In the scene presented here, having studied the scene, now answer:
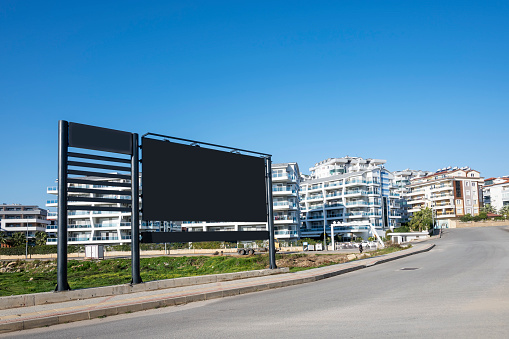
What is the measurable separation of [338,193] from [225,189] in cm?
8778

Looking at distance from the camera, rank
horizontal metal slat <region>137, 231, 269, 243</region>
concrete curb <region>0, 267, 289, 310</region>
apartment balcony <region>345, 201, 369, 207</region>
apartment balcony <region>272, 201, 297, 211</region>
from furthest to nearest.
Answer: apartment balcony <region>345, 201, 369, 207</region> → apartment balcony <region>272, 201, 297, 211</region> → horizontal metal slat <region>137, 231, 269, 243</region> → concrete curb <region>0, 267, 289, 310</region>

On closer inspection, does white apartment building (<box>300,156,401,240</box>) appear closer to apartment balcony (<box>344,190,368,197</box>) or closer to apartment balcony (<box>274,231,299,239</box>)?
apartment balcony (<box>344,190,368,197</box>)

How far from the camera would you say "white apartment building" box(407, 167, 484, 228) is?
126m

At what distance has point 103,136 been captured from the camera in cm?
1445

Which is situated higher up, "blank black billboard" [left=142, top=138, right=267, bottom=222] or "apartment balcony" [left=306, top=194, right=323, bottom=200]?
"apartment balcony" [left=306, top=194, right=323, bottom=200]

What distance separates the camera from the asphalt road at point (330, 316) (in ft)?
26.7

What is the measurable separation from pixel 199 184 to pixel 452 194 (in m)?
123

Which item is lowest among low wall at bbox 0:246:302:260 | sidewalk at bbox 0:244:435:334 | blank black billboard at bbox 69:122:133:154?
low wall at bbox 0:246:302:260

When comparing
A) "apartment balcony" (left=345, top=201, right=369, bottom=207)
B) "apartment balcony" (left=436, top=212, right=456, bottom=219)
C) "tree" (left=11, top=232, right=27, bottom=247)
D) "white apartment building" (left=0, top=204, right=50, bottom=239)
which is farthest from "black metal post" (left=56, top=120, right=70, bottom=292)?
"white apartment building" (left=0, top=204, right=50, bottom=239)

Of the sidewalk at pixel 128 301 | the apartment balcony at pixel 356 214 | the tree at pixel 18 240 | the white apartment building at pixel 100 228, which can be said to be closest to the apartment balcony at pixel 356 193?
the apartment balcony at pixel 356 214

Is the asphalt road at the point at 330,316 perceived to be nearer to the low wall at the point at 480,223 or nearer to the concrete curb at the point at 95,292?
the concrete curb at the point at 95,292

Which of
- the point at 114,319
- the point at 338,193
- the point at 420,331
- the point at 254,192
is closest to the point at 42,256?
the point at 338,193

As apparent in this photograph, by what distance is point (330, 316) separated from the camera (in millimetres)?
9914

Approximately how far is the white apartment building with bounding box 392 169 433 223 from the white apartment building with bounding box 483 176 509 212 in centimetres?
2173
